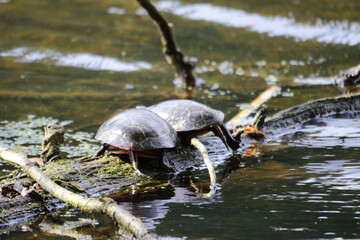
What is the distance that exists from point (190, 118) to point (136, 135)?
0.68 metres

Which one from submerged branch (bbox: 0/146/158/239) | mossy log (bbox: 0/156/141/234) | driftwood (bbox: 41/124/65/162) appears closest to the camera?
submerged branch (bbox: 0/146/158/239)

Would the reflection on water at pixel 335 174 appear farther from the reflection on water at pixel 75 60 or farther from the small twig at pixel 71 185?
the reflection on water at pixel 75 60

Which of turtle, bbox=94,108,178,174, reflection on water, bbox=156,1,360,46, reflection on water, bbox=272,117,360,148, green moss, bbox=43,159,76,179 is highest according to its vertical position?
reflection on water, bbox=156,1,360,46

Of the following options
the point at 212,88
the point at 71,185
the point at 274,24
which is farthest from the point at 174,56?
the point at 71,185

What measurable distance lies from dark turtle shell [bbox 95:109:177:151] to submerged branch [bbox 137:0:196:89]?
3.68 m

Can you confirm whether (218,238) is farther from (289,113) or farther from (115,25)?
(115,25)

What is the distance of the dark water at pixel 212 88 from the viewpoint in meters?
3.48

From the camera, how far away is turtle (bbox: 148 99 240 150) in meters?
4.61

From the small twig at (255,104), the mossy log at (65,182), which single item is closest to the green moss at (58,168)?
the mossy log at (65,182)

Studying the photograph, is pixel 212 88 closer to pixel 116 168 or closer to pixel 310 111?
pixel 310 111

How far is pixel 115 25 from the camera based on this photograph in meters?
12.1

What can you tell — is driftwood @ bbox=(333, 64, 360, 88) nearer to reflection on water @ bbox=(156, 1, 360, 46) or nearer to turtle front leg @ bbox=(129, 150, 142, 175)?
reflection on water @ bbox=(156, 1, 360, 46)

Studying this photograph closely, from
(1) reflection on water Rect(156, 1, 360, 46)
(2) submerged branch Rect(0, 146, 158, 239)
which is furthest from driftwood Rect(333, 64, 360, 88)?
(2) submerged branch Rect(0, 146, 158, 239)

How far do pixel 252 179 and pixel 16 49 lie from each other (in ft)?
23.5
